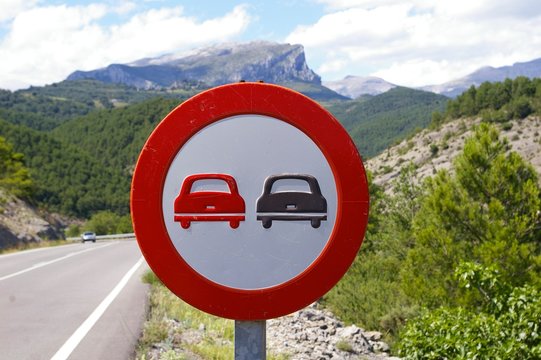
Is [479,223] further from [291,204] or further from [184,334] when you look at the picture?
[291,204]

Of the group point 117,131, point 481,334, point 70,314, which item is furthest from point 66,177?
point 481,334

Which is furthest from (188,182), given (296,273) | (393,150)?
(393,150)

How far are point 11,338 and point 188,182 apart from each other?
16.6ft

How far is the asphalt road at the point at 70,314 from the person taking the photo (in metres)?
5.75

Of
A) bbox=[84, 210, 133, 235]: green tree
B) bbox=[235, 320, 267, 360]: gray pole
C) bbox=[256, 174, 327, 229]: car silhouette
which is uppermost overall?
bbox=[256, 174, 327, 229]: car silhouette

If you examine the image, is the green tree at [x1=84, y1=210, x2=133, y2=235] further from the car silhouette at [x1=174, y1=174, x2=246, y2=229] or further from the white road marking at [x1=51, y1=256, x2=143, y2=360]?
the car silhouette at [x1=174, y1=174, x2=246, y2=229]

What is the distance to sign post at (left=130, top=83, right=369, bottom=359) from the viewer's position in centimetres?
209

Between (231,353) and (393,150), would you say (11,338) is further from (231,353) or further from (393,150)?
(393,150)

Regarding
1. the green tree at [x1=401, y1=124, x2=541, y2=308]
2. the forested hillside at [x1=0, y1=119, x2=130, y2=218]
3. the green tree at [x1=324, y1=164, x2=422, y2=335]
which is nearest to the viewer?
the green tree at [x1=401, y1=124, x2=541, y2=308]

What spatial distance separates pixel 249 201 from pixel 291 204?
0.15 m

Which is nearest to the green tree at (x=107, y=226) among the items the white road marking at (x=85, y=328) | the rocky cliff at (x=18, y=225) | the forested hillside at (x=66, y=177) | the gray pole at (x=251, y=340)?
the rocky cliff at (x=18, y=225)

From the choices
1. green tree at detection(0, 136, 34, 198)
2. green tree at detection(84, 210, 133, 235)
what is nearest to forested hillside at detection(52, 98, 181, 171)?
green tree at detection(84, 210, 133, 235)

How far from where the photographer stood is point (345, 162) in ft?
6.87

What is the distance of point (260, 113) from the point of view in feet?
6.98
